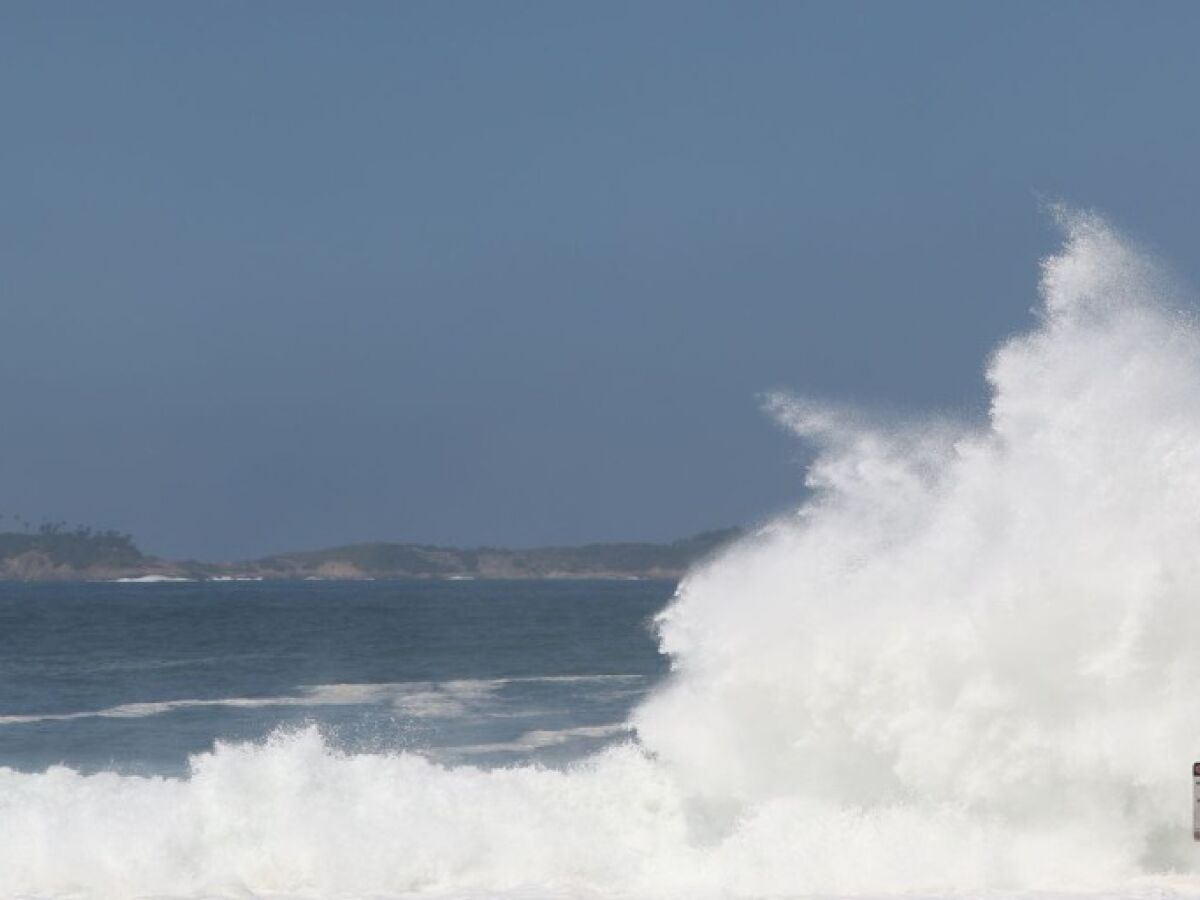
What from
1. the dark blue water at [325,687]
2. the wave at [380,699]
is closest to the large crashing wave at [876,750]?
the dark blue water at [325,687]

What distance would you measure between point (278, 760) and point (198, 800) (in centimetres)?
109

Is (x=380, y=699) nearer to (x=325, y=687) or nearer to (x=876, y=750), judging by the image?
(x=325, y=687)

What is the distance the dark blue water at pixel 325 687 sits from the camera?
1129 inches

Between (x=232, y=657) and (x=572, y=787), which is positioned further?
(x=232, y=657)

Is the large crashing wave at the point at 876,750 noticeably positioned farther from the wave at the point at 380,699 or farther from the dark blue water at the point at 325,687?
the wave at the point at 380,699

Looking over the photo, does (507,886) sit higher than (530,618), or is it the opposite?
(530,618)

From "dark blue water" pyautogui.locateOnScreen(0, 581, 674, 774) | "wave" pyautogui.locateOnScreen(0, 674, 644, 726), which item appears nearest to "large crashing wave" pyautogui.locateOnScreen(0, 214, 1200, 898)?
"dark blue water" pyautogui.locateOnScreen(0, 581, 674, 774)

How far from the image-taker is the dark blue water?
2867 centimetres

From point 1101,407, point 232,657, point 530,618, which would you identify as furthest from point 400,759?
point 530,618

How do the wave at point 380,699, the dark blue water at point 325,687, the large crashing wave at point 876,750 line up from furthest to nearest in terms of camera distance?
the wave at point 380,699, the dark blue water at point 325,687, the large crashing wave at point 876,750

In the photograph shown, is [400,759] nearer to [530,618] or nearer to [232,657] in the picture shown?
[232,657]

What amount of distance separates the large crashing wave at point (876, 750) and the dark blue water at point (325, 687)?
785 centimetres

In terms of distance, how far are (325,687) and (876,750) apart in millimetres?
23306

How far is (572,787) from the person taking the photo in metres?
18.9
